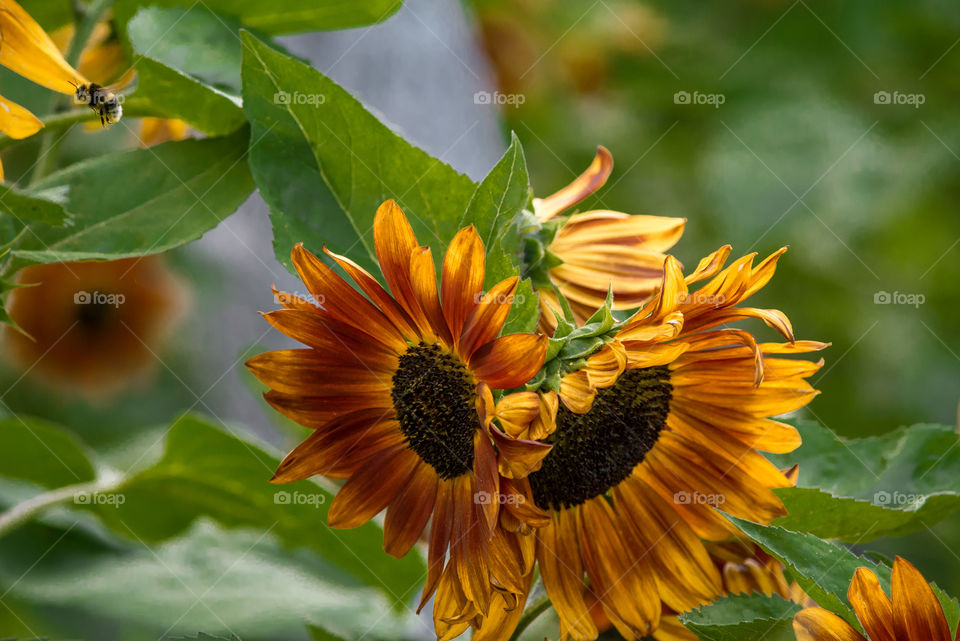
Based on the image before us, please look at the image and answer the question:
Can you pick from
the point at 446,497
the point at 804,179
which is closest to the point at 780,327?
the point at 446,497

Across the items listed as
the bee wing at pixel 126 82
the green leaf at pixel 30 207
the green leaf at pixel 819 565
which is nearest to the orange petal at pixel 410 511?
the green leaf at pixel 819 565

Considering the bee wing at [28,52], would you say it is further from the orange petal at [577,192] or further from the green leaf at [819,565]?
the green leaf at [819,565]

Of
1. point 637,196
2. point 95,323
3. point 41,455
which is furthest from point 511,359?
point 637,196

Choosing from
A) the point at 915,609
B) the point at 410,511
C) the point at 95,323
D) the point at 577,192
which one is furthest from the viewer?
the point at 95,323

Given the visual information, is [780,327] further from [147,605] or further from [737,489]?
[147,605]

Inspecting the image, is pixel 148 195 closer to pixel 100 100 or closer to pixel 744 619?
pixel 100 100

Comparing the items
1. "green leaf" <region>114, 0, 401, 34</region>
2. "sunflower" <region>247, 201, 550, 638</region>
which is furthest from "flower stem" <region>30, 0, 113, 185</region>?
"sunflower" <region>247, 201, 550, 638</region>
